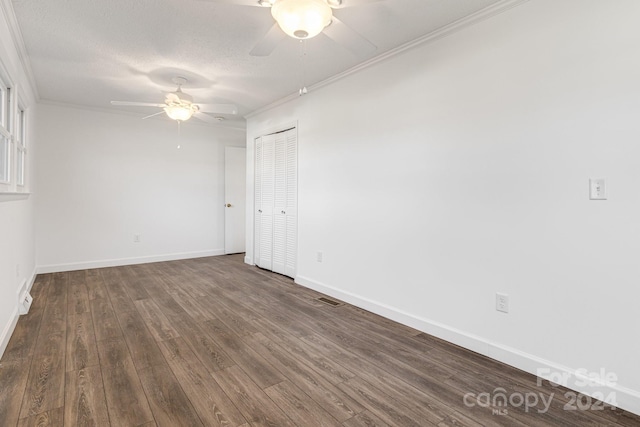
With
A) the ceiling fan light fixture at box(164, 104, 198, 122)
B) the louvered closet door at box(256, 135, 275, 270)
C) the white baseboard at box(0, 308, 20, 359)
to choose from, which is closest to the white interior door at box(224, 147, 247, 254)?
the louvered closet door at box(256, 135, 275, 270)

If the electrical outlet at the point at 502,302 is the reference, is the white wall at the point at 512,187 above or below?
above

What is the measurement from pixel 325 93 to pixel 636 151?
8.98 feet

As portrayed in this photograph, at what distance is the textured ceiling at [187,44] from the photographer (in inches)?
88.4

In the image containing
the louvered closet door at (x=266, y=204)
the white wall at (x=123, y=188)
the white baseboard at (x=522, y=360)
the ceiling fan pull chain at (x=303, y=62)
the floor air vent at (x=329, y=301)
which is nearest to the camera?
the white baseboard at (x=522, y=360)

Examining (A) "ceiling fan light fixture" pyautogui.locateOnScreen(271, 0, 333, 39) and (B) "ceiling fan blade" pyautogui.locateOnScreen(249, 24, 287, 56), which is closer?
(A) "ceiling fan light fixture" pyautogui.locateOnScreen(271, 0, 333, 39)

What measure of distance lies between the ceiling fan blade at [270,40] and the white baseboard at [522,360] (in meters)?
2.30

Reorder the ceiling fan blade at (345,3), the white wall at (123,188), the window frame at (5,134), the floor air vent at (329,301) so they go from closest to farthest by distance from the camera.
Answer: the ceiling fan blade at (345,3) → the window frame at (5,134) → the floor air vent at (329,301) → the white wall at (123,188)

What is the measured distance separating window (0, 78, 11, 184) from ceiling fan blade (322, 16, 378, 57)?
8.20 ft

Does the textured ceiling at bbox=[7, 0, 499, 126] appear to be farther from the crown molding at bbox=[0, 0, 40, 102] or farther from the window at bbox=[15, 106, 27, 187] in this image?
the window at bbox=[15, 106, 27, 187]

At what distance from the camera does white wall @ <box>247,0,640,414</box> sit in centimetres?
175

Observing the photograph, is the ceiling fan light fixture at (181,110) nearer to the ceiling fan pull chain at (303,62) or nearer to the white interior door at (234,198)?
the ceiling fan pull chain at (303,62)

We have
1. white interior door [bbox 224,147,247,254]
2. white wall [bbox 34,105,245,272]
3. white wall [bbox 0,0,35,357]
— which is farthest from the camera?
white interior door [bbox 224,147,247,254]

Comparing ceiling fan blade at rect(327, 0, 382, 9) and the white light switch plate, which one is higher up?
ceiling fan blade at rect(327, 0, 382, 9)

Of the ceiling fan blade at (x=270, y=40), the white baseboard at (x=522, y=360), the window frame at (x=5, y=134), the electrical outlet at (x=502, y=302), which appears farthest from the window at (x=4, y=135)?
the electrical outlet at (x=502, y=302)
